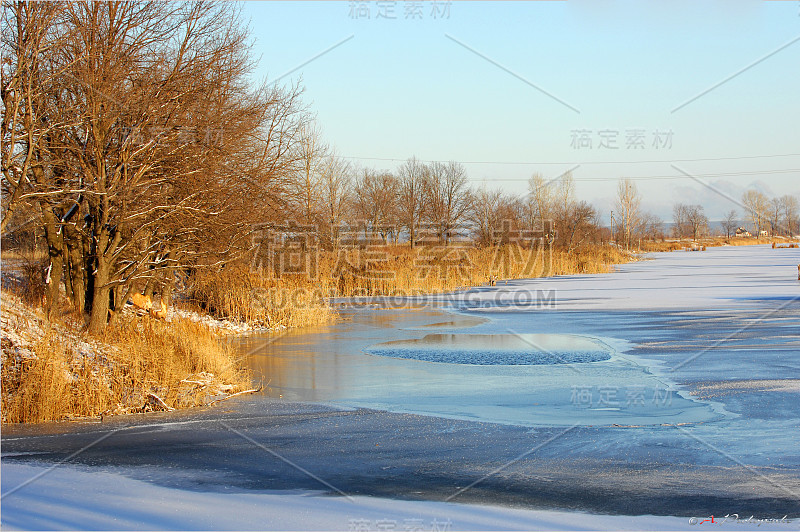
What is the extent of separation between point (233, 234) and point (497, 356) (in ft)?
21.7

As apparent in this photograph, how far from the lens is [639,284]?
116 ft

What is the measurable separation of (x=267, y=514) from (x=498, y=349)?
1036 cm

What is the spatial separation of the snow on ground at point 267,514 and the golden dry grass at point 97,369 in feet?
11.2

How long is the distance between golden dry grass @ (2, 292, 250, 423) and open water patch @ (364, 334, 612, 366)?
13.1ft

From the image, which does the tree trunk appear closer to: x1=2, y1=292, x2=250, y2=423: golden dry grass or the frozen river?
x1=2, y1=292, x2=250, y2=423: golden dry grass

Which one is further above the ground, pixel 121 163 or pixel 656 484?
pixel 121 163

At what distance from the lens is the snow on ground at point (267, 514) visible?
5.70 metres

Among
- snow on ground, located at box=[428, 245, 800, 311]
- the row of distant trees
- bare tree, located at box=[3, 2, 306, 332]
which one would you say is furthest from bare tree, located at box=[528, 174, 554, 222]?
bare tree, located at box=[3, 2, 306, 332]

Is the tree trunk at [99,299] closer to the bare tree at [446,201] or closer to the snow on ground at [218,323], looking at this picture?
the snow on ground at [218,323]

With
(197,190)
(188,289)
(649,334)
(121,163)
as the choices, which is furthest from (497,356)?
(188,289)

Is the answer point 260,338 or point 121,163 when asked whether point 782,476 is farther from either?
Answer: point 260,338

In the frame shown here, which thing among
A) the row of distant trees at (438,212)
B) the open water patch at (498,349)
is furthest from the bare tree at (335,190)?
the open water patch at (498,349)

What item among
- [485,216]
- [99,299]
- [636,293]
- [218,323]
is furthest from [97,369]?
[485,216]

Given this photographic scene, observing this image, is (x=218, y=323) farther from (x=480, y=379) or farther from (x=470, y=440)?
(x=470, y=440)
